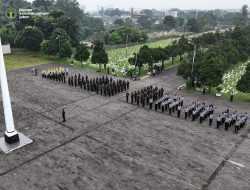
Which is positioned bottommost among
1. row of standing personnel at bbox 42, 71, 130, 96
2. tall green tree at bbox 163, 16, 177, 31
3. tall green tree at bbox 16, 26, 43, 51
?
row of standing personnel at bbox 42, 71, 130, 96

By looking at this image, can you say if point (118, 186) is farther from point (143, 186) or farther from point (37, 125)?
point (37, 125)

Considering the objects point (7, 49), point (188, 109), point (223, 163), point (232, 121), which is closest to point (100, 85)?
point (188, 109)

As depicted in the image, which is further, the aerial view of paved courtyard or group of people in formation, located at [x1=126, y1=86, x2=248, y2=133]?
group of people in formation, located at [x1=126, y1=86, x2=248, y2=133]

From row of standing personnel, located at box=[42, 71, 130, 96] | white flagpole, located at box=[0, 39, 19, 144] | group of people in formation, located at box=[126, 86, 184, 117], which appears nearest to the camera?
white flagpole, located at box=[0, 39, 19, 144]

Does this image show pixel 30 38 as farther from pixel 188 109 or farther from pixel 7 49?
pixel 188 109

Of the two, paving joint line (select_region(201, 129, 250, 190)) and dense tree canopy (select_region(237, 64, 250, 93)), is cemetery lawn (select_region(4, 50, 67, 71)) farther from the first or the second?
paving joint line (select_region(201, 129, 250, 190))

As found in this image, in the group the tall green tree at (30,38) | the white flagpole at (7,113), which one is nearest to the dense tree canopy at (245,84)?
the white flagpole at (7,113)

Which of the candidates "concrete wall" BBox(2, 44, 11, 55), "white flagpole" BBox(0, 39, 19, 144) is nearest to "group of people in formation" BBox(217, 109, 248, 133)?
"white flagpole" BBox(0, 39, 19, 144)
